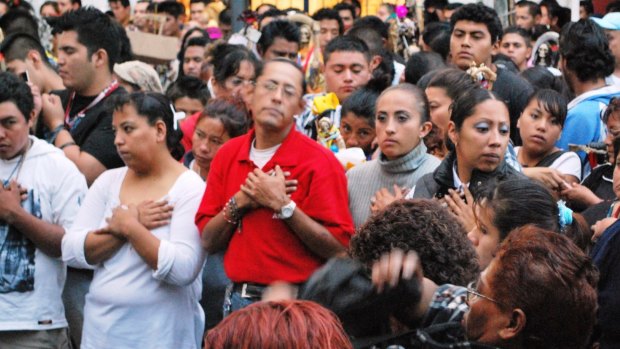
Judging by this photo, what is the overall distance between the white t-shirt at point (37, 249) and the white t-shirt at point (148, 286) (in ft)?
0.98

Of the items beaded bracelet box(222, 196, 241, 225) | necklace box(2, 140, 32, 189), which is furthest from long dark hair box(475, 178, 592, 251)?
necklace box(2, 140, 32, 189)

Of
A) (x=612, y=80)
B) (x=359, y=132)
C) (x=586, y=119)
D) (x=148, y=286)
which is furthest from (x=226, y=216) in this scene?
(x=612, y=80)

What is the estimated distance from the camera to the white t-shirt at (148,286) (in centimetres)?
545

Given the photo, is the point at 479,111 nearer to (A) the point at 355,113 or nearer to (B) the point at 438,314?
(A) the point at 355,113

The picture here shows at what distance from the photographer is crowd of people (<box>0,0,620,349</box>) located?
10.2ft

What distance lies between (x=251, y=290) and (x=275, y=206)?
0.42 metres

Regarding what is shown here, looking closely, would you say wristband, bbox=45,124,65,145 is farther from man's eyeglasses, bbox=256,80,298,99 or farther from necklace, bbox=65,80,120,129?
man's eyeglasses, bbox=256,80,298,99

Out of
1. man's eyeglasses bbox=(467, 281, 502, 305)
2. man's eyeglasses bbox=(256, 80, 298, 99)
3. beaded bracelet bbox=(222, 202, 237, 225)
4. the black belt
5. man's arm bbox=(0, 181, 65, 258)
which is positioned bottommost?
the black belt

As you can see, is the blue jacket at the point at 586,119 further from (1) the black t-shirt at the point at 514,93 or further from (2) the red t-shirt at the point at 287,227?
(2) the red t-shirt at the point at 287,227

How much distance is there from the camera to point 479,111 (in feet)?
17.3

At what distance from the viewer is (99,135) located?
633 cm

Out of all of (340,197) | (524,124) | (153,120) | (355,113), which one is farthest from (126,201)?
(524,124)

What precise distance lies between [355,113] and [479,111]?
1450 mm

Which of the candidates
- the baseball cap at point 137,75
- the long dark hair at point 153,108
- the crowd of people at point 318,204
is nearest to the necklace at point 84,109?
the crowd of people at point 318,204
